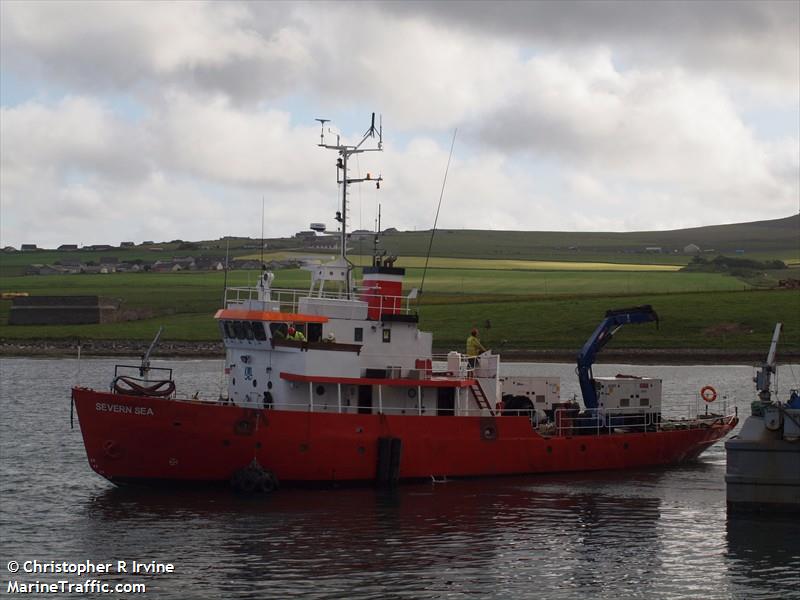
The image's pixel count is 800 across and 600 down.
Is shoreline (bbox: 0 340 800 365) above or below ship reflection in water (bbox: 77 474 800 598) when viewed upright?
above

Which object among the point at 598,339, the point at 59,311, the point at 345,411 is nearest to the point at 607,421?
the point at 598,339

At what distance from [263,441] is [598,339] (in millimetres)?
11865

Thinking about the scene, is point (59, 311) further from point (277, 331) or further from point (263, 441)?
point (263, 441)

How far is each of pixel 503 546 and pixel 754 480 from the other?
6.42 m

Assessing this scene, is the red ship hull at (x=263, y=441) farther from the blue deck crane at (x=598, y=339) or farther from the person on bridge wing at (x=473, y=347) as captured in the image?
the blue deck crane at (x=598, y=339)

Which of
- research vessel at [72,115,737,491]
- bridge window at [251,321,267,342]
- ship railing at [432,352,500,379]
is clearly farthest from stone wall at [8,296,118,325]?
bridge window at [251,321,267,342]

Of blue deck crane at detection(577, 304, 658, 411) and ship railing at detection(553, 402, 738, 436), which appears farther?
blue deck crane at detection(577, 304, 658, 411)

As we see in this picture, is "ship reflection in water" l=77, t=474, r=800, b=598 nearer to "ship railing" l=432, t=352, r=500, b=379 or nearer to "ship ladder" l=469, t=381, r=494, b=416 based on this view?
"ship ladder" l=469, t=381, r=494, b=416

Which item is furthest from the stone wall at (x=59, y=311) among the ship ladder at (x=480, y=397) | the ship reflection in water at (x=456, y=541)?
the ship reflection in water at (x=456, y=541)

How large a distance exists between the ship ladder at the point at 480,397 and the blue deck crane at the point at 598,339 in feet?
12.8

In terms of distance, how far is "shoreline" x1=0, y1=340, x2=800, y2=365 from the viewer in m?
80.3

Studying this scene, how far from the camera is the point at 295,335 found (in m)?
33.9

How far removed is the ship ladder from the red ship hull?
723mm

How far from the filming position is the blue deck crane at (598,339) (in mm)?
38594
